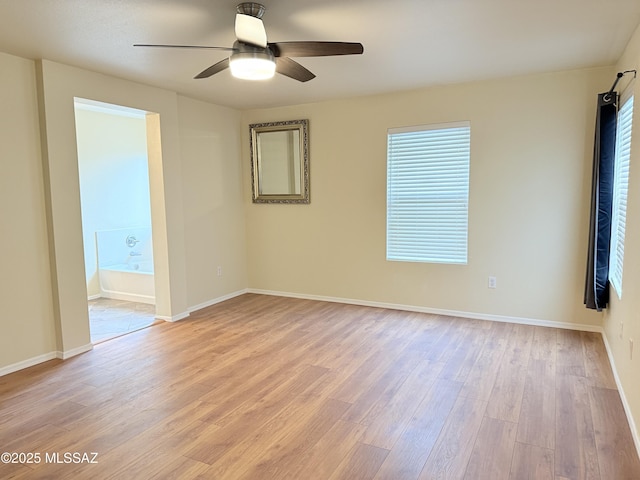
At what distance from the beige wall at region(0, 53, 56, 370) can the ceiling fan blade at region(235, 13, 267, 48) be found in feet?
6.51

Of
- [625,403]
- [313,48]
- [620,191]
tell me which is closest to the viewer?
[313,48]

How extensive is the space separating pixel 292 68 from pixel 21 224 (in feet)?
7.84

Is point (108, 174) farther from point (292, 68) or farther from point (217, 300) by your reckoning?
point (292, 68)

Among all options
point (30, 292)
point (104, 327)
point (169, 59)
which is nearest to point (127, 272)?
point (104, 327)

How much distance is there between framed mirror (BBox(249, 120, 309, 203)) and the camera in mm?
5125

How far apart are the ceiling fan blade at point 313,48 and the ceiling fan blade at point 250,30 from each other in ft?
0.37

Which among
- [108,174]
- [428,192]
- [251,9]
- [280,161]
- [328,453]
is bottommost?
[328,453]

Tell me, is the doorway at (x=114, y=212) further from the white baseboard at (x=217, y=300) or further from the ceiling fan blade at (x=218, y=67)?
the ceiling fan blade at (x=218, y=67)

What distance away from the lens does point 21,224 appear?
3217 mm

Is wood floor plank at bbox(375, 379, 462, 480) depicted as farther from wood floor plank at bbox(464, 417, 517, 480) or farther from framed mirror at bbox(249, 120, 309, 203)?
framed mirror at bbox(249, 120, 309, 203)

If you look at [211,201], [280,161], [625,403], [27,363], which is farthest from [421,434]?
[280,161]

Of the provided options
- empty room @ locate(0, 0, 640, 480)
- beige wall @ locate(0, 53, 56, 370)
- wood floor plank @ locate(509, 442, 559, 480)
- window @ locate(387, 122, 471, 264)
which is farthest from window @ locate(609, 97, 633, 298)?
beige wall @ locate(0, 53, 56, 370)

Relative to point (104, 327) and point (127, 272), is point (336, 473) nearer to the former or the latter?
point (104, 327)

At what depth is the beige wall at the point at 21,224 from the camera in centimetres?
311
